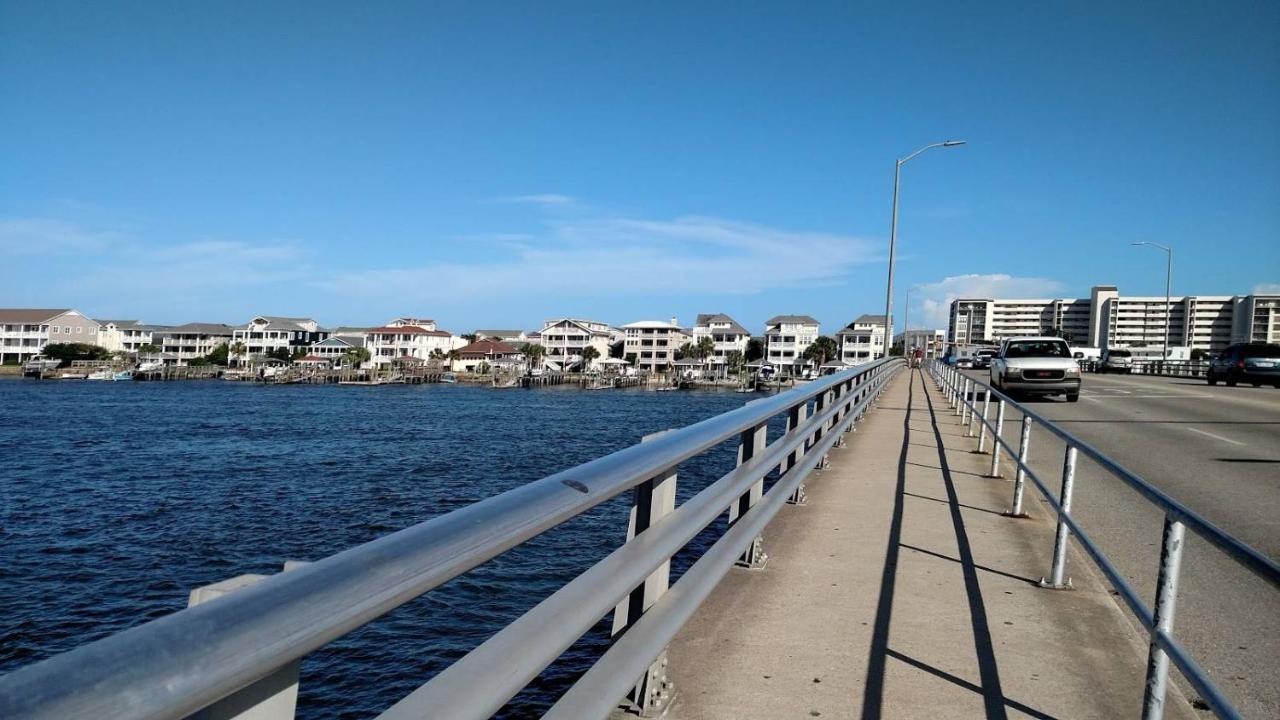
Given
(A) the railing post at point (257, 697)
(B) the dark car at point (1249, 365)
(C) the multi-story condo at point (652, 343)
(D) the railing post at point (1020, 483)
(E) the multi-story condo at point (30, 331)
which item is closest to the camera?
(A) the railing post at point (257, 697)

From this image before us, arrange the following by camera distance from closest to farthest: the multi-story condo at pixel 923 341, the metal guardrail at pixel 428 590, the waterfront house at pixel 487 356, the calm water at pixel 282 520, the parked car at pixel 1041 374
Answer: the metal guardrail at pixel 428 590 < the calm water at pixel 282 520 < the parked car at pixel 1041 374 < the multi-story condo at pixel 923 341 < the waterfront house at pixel 487 356

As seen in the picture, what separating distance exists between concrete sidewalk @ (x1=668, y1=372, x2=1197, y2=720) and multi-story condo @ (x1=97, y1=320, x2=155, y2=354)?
170 metres

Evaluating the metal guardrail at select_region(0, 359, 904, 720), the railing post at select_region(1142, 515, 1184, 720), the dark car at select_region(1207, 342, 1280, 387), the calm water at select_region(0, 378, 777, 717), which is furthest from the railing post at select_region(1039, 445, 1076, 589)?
the dark car at select_region(1207, 342, 1280, 387)

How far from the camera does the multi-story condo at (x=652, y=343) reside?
455 ft

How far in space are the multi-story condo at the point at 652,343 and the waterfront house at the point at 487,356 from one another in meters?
19.3

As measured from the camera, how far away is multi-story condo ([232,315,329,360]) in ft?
502

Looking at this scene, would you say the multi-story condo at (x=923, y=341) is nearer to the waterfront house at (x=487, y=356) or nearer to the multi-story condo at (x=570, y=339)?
the multi-story condo at (x=570, y=339)

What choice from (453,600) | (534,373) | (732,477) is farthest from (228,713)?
(534,373)

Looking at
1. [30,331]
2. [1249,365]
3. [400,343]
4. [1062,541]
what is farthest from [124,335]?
[1062,541]

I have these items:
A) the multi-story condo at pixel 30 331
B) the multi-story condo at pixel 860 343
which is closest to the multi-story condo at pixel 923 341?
the multi-story condo at pixel 860 343

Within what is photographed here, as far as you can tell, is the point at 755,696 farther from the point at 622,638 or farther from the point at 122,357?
the point at 122,357

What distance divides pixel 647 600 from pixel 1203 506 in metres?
8.42

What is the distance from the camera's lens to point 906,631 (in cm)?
452

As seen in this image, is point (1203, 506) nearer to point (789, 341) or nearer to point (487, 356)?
point (789, 341)
